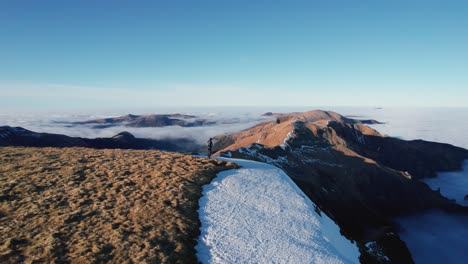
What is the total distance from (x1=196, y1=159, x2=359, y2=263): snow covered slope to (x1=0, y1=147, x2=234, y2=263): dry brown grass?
1415 millimetres

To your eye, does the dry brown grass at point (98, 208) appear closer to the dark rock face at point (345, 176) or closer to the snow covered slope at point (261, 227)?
the snow covered slope at point (261, 227)

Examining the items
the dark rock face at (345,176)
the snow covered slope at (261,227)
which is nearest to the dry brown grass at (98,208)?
the snow covered slope at (261,227)

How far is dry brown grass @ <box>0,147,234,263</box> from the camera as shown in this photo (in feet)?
52.9

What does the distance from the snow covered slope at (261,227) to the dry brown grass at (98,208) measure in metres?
1.41

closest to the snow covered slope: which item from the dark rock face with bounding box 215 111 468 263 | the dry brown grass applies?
the dry brown grass

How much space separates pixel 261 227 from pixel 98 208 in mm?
13280

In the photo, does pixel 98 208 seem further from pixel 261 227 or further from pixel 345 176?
pixel 345 176

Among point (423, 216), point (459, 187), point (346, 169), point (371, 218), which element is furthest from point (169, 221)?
point (459, 187)

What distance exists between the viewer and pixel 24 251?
15625 millimetres

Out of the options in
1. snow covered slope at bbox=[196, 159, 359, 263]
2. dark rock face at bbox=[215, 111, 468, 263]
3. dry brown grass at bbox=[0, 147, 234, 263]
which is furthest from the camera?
dark rock face at bbox=[215, 111, 468, 263]

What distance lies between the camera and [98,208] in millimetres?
21156

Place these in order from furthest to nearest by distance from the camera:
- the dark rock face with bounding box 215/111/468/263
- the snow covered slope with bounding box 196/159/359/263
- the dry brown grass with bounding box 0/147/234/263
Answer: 1. the dark rock face with bounding box 215/111/468/263
2. the snow covered slope with bounding box 196/159/359/263
3. the dry brown grass with bounding box 0/147/234/263

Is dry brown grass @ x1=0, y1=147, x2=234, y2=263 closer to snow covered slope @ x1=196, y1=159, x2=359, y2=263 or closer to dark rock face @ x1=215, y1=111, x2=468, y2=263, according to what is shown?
snow covered slope @ x1=196, y1=159, x2=359, y2=263

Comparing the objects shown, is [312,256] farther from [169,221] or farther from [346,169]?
[346,169]
